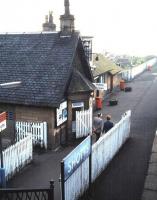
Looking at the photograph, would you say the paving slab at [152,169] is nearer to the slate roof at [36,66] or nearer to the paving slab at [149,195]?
the paving slab at [149,195]

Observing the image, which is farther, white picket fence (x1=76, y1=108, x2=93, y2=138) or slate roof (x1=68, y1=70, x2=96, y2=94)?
white picket fence (x1=76, y1=108, x2=93, y2=138)

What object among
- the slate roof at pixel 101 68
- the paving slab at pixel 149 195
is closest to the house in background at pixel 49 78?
the paving slab at pixel 149 195

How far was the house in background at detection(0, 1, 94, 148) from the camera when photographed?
16.1 m

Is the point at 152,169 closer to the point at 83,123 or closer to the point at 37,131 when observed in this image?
the point at 83,123

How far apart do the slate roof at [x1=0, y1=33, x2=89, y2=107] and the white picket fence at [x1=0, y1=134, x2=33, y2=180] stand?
111 inches

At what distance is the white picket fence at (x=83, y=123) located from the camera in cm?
1720

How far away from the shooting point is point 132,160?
Result: 553 inches

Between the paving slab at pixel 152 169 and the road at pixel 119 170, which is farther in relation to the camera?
the paving slab at pixel 152 169

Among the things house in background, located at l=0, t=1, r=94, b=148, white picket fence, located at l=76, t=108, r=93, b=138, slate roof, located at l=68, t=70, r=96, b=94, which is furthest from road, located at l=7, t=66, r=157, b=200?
slate roof, located at l=68, t=70, r=96, b=94

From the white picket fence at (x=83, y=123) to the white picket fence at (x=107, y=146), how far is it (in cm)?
218

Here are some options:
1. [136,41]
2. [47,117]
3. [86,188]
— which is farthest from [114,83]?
[136,41]

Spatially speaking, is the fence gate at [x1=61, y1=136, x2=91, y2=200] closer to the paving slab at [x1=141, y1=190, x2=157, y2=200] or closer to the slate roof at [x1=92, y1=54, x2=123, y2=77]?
the paving slab at [x1=141, y1=190, x2=157, y2=200]

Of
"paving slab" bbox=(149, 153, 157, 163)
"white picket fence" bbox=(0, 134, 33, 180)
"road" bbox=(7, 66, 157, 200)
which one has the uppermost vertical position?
"white picket fence" bbox=(0, 134, 33, 180)

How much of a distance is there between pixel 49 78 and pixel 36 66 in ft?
4.34
